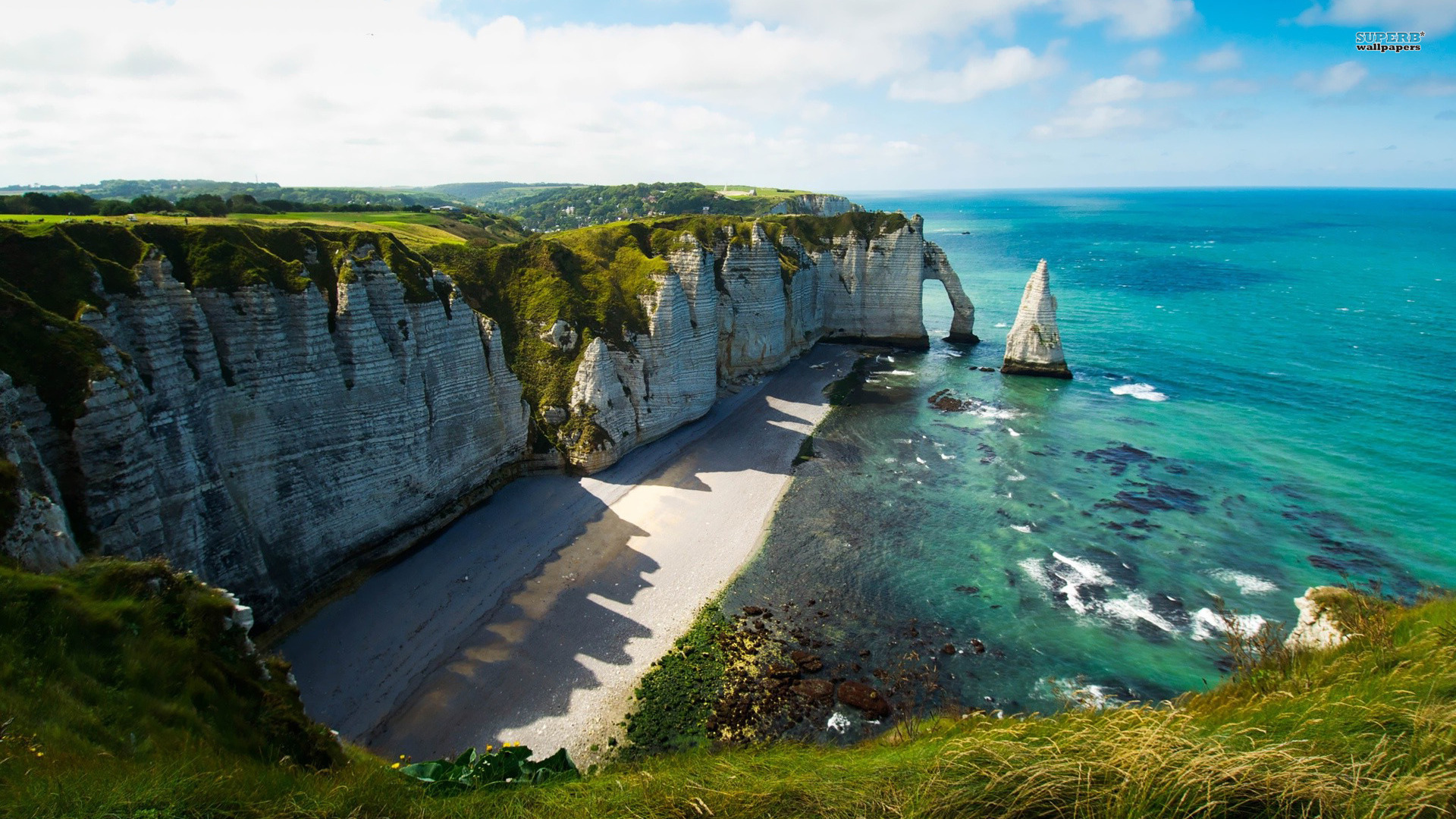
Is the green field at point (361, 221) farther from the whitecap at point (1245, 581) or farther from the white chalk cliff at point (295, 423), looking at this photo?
the whitecap at point (1245, 581)

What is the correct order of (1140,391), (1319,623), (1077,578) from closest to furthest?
(1319,623)
(1077,578)
(1140,391)

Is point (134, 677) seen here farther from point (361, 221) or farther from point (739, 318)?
point (739, 318)

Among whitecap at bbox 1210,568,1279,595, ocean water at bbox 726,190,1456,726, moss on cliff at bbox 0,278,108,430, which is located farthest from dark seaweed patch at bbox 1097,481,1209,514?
moss on cliff at bbox 0,278,108,430

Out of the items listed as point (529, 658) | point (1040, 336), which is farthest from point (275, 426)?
point (1040, 336)

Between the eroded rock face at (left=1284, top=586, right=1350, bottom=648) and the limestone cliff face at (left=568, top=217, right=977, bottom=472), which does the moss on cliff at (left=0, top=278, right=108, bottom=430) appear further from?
the eroded rock face at (left=1284, top=586, right=1350, bottom=648)

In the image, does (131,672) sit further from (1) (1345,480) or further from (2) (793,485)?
(1) (1345,480)

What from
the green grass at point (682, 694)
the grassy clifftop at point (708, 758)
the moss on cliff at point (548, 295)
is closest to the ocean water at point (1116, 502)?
the green grass at point (682, 694)
